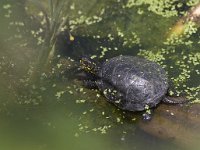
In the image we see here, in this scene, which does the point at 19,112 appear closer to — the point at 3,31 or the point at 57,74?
the point at 57,74

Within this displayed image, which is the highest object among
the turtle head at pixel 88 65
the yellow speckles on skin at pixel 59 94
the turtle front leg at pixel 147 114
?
the turtle head at pixel 88 65

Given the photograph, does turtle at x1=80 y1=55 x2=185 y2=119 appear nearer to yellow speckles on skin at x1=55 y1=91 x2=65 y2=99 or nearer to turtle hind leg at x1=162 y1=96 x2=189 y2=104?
turtle hind leg at x1=162 y1=96 x2=189 y2=104

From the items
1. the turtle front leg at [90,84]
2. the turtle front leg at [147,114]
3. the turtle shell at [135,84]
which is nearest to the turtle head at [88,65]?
the turtle front leg at [90,84]

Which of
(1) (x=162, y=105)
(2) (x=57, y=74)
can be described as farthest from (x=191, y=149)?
(2) (x=57, y=74)

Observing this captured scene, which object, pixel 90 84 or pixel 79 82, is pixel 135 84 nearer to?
pixel 90 84

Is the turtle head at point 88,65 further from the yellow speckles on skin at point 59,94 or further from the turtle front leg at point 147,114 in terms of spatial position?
the turtle front leg at point 147,114

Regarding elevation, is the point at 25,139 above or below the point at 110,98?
below

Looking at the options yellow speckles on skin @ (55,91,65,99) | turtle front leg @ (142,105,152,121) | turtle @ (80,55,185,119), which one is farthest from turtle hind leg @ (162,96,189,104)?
yellow speckles on skin @ (55,91,65,99)
